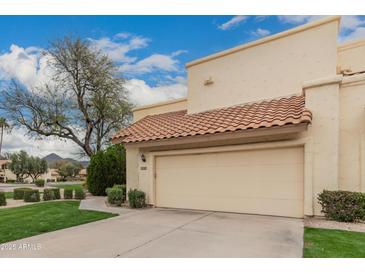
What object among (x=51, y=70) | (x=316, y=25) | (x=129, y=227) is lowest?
(x=129, y=227)

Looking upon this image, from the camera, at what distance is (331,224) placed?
6762 mm

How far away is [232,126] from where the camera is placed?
28.2 feet

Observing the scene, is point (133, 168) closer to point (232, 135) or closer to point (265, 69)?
point (232, 135)

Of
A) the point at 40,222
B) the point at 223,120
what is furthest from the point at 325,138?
the point at 40,222

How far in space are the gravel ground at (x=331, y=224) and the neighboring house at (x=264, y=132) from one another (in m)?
0.33

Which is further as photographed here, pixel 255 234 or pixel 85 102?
pixel 85 102

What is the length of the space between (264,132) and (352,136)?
2308 millimetres

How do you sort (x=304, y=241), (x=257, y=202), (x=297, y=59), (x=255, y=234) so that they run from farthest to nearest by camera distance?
(x=297, y=59) < (x=257, y=202) < (x=255, y=234) < (x=304, y=241)

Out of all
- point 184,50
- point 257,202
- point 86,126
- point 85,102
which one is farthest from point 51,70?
point 257,202

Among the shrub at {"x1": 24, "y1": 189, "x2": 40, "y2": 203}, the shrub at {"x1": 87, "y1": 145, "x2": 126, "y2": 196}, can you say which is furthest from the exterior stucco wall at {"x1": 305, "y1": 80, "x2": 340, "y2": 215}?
the shrub at {"x1": 24, "y1": 189, "x2": 40, "y2": 203}

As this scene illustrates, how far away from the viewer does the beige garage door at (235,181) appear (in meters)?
7.95

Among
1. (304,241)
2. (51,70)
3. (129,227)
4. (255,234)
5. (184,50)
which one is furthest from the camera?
(51,70)
